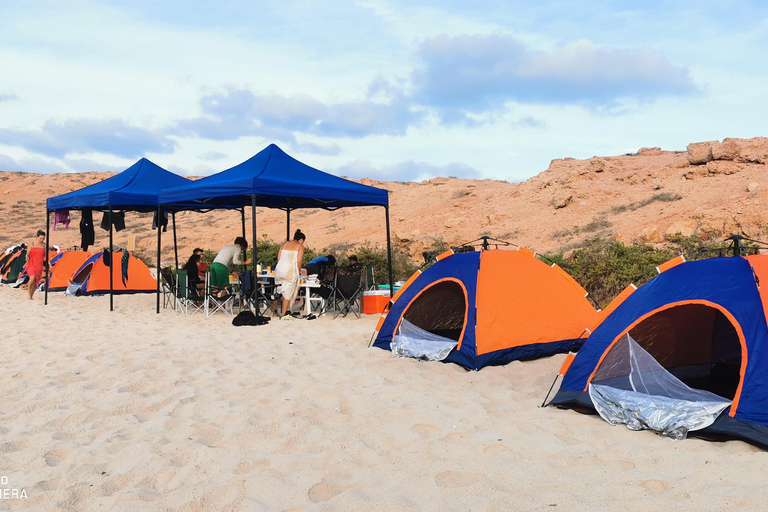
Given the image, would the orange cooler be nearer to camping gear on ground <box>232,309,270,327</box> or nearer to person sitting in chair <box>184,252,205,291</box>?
camping gear on ground <box>232,309,270,327</box>

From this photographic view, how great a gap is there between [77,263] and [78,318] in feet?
19.8

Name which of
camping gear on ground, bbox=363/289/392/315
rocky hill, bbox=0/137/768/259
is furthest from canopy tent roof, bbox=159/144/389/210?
rocky hill, bbox=0/137/768/259

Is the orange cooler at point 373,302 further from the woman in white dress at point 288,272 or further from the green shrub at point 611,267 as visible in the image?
the green shrub at point 611,267

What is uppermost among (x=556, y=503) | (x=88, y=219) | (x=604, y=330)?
(x=88, y=219)

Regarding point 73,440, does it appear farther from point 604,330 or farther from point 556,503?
point 604,330

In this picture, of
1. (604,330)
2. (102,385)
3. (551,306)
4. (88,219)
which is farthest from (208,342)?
(88,219)

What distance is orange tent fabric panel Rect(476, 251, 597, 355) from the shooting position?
629 centimetres

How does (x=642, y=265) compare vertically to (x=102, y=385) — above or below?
above

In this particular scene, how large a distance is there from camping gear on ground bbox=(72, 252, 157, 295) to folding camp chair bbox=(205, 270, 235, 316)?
14.2 feet

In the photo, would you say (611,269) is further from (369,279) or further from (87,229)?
(87,229)

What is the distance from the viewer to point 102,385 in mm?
5523

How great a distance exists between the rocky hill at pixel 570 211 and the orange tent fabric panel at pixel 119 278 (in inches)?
361

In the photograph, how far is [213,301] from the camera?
33.7ft

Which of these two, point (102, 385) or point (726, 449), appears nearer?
point (726, 449)
